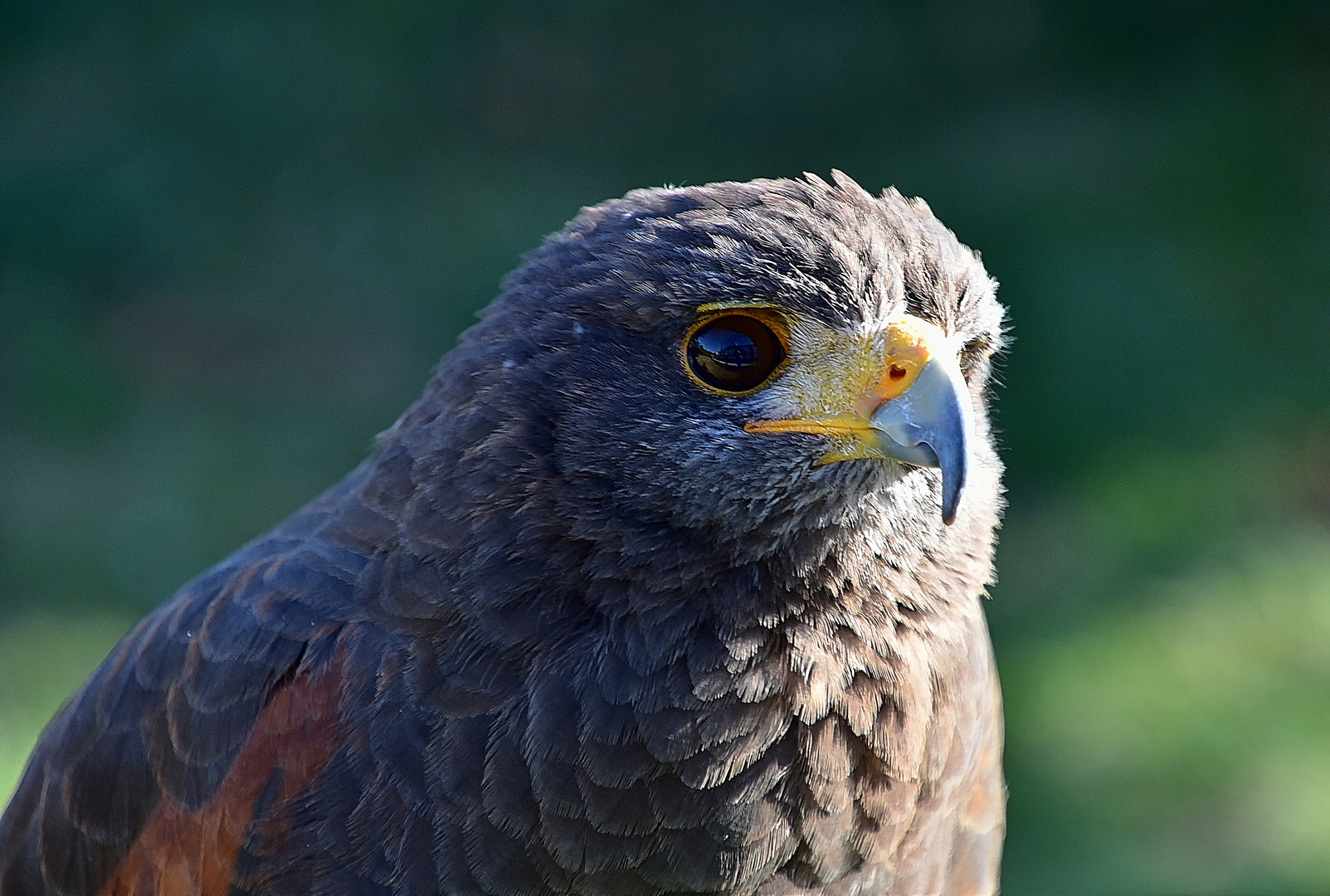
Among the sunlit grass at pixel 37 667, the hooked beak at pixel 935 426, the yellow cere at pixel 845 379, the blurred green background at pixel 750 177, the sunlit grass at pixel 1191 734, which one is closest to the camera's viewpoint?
the hooked beak at pixel 935 426

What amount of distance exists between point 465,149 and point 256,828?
7385 mm

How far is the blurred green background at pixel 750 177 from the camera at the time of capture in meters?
6.28

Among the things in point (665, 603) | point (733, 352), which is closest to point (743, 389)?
point (733, 352)

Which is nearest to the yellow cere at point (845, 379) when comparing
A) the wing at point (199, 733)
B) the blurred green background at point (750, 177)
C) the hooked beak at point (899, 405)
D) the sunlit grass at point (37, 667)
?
the hooked beak at point (899, 405)

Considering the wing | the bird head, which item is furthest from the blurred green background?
the bird head

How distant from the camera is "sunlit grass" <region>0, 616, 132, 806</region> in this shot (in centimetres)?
589

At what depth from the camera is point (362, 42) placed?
9641 millimetres

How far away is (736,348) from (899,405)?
1.09ft

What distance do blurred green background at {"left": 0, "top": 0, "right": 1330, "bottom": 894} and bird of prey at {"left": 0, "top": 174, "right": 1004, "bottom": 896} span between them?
316 centimetres

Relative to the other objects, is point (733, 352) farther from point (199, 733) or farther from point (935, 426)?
point (199, 733)

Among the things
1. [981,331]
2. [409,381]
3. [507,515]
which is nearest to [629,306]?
[507,515]

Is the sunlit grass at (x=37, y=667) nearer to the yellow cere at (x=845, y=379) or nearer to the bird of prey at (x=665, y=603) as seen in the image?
the bird of prey at (x=665, y=603)

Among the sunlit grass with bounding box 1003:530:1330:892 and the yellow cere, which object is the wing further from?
the sunlit grass with bounding box 1003:530:1330:892

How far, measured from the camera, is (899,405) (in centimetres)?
262
